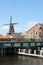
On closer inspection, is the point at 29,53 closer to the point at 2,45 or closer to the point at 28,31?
the point at 2,45

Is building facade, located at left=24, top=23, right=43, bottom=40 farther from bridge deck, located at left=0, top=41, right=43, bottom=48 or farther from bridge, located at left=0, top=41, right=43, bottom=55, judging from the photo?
bridge deck, located at left=0, top=41, right=43, bottom=48

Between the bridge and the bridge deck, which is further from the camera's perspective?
the bridge

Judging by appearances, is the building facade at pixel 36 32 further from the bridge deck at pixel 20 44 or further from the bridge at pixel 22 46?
the bridge deck at pixel 20 44

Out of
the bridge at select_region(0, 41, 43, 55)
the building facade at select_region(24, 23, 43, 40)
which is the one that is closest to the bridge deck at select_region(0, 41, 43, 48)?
the bridge at select_region(0, 41, 43, 55)

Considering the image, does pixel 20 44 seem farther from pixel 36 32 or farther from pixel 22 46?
pixel 36 32

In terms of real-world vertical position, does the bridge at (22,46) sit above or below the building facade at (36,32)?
below

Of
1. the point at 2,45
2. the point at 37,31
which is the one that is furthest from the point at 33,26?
the point at 2,45

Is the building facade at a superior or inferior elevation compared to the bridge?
superior

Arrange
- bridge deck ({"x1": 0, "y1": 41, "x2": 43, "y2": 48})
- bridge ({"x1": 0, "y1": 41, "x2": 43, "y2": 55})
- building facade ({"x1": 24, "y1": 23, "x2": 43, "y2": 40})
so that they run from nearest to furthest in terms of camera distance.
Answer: bridge deck ({"x1": 0, "y1": 41, "x2": 43, "y2": 48}) → bridge ({"x1": 0, "y1": 41, "x2": 43, "y2": 55}) → building facade ({"x1": 24, "y1": 23, "x2": 43, "y2": 40})

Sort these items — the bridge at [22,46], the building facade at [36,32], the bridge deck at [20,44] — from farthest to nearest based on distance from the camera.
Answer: the building facade at [36,32]
the bridge at [22,46]
the bridge deck at [20,44]

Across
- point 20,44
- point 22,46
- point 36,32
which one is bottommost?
point 22,46

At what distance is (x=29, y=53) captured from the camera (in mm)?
64000

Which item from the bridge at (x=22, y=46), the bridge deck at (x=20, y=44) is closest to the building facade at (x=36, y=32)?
the bridge at (x=22, y=46)

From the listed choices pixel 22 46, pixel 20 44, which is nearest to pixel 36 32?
pixel 22 46
